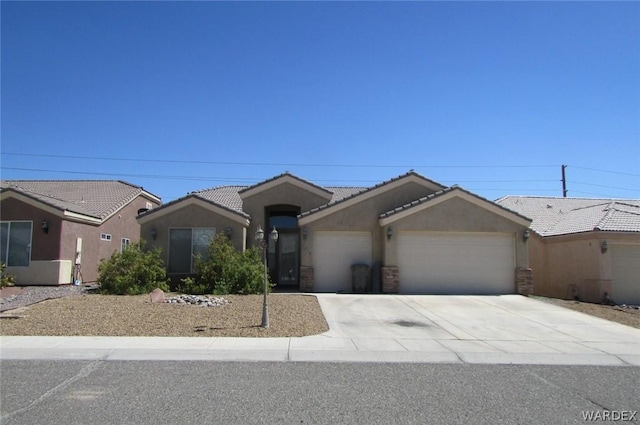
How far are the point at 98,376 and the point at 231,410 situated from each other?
8.34 ft

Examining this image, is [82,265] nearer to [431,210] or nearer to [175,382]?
[431,210]

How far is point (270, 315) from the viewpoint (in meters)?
12.2

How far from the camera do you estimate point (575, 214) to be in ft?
72.0

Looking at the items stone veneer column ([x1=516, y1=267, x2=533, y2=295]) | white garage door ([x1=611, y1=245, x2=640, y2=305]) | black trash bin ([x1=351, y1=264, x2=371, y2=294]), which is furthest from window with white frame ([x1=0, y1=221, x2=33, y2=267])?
white garage door ([x1=611, y1=245, x2=640, y2=305])

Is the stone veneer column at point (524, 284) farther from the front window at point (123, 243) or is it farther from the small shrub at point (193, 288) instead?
the front window at point (123, 243)

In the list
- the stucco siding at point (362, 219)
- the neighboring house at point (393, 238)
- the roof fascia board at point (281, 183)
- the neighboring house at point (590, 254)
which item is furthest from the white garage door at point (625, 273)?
the roof fascia board at point (281, 183)

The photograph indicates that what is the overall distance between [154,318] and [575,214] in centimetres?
1874

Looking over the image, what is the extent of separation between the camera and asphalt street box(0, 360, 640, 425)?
5.42 meters

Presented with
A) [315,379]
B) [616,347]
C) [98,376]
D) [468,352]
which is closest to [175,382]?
[98,376]

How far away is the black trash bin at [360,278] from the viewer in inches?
691

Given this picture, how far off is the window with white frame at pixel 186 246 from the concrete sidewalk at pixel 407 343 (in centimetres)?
694

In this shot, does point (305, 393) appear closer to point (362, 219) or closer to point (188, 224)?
point (362, 219)


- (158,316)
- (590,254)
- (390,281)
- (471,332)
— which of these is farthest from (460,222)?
(158,316)

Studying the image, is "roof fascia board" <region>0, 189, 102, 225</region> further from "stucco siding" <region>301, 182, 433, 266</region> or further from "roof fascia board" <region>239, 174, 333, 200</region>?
"stucco siding" <region>301, 182, 433, 266</region>
